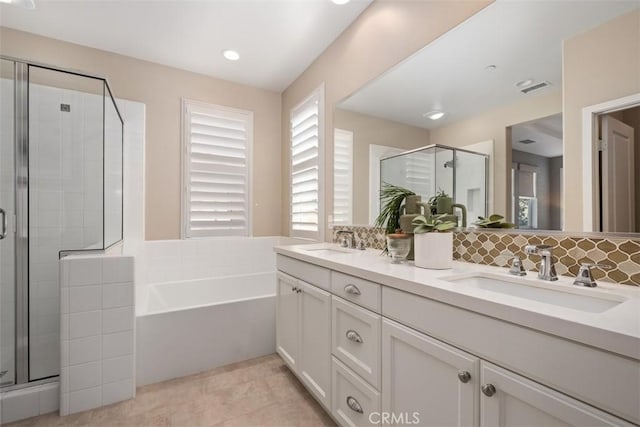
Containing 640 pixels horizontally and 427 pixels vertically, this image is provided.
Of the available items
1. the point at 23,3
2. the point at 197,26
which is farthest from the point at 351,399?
the point at 23,3

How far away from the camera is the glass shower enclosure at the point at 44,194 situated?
173 centimetres

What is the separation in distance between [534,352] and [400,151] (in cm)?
128

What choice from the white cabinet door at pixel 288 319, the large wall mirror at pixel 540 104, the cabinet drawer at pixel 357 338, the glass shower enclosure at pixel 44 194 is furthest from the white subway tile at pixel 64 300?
the large wall mirror at pixel 540 104

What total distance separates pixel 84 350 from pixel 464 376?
1990 millimetres

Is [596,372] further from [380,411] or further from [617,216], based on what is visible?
[380,411]

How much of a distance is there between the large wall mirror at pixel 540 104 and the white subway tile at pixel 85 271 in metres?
1.94

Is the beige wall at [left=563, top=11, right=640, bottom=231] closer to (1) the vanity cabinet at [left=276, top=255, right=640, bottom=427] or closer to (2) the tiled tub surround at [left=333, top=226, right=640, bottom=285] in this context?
(2) the tiled tub surround at [left=333, top=226, right=640, bottom=285]

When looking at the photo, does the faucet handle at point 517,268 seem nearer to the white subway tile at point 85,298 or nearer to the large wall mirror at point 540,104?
the large wall mirror at point 540,104

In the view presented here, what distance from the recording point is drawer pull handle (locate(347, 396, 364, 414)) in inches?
46.8

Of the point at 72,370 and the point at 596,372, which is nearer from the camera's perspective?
the point at 596,372

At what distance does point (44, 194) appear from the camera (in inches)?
76.8

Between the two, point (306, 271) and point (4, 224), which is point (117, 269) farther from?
point (306, 271)

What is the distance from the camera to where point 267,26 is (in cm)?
219

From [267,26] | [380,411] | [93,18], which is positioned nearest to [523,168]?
[380,411]
